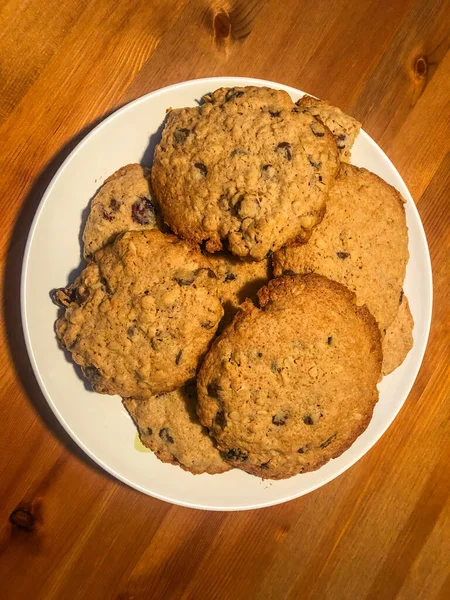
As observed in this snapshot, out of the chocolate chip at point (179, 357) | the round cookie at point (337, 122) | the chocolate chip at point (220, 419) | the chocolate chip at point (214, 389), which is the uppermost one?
the round cookie at point (337, 122)

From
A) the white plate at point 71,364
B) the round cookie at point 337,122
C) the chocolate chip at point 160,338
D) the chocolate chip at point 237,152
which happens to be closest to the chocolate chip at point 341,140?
the round cookie at point 337,122

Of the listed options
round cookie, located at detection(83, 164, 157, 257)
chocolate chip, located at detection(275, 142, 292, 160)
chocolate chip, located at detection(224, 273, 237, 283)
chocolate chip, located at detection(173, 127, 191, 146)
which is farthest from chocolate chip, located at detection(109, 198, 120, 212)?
chocolate chip, located at detection(275, 142, 292, 160)

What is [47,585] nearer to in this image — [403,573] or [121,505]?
[121,505]

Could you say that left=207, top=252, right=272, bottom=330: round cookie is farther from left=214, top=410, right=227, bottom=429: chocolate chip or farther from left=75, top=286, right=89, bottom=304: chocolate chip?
left=75, top=286, right=89, bottom=304: chocolate chip

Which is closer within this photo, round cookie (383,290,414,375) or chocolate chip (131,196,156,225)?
A: chocolate chip (131,196,156,225)

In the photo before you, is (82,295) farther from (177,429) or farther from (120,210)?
(177,429)

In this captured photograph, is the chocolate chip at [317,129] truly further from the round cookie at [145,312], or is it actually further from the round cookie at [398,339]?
the round cookie at [398,339]

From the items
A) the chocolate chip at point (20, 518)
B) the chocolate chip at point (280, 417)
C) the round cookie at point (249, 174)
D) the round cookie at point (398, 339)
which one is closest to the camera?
the round cookie at point (249, 174)
